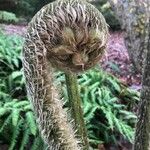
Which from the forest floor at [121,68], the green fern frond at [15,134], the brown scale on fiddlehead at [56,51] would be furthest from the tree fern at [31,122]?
the brown scale on fiddlehead at [56,51]

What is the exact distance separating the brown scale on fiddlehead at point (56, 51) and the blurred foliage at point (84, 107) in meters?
2.99

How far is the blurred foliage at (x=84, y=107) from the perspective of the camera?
4.30 metres

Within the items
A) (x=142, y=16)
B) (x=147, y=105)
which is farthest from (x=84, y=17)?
(x=142, y=16)

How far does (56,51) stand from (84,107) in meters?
4.09

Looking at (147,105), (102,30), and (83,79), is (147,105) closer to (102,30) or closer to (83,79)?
(102,30)

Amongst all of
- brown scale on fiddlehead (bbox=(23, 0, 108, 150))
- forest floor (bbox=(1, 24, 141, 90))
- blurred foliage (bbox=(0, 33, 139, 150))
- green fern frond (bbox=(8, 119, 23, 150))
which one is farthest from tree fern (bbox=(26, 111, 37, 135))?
brown scale on fiddlehead (bbox=(23, 0, 108, 150))

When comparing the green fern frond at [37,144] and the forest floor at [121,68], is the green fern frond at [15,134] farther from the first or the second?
the forest floor at [121,68]

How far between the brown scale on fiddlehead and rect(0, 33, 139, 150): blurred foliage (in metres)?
2.99

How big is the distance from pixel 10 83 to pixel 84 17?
4.53 meters

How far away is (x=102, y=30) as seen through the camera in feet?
2.58

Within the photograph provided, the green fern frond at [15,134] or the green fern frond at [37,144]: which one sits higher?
the green fern frond at [15,134]

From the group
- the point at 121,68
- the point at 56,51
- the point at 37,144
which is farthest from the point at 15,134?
the point at 121,68

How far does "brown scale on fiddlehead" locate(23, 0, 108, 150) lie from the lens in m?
0.71

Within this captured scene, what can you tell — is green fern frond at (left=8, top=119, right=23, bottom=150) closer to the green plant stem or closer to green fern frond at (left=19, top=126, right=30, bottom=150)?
green fern frond at (left=19, top=126, right=30, bottom=150)
